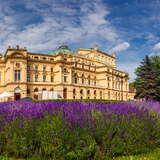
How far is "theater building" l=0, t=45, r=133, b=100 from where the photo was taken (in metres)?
86.0

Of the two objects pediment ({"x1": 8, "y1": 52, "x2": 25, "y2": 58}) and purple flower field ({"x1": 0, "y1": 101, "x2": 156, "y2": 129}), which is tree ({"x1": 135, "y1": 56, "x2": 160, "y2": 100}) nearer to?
pediment ({"x1": 8, "y1": 52, "x2": 25, "y2": 58})

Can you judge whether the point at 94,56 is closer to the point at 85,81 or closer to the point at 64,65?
the point at 85,81

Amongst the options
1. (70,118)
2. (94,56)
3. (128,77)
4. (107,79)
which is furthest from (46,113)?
(128,77)

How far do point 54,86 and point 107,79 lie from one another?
25.6 m

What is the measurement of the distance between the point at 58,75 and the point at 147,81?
127ft

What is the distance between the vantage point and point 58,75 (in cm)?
9412

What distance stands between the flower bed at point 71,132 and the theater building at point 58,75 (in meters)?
72.1

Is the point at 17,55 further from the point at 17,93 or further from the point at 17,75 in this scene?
the point at 17,93

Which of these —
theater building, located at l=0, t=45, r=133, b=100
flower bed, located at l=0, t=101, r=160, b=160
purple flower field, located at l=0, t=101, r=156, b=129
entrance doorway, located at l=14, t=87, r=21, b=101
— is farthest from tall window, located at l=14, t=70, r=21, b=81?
flower bed, located at l=0, t=101, r=160, b=160

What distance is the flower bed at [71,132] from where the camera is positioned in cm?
687

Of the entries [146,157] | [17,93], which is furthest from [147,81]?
[146,157]

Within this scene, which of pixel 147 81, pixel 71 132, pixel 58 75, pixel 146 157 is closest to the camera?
pixel 71 132

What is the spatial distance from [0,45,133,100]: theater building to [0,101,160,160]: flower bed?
236 feet

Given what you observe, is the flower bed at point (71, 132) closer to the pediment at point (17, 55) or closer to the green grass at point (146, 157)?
the green grass at point (146, 157)
